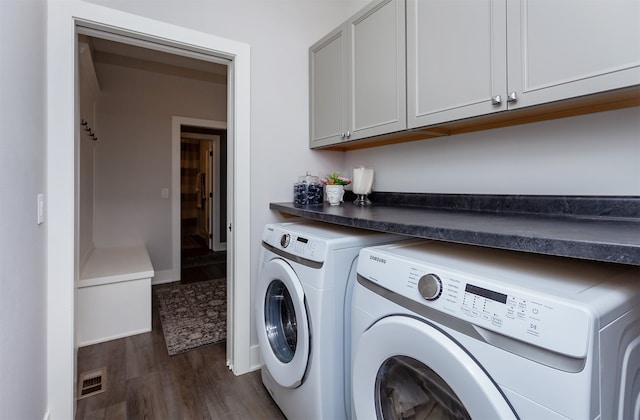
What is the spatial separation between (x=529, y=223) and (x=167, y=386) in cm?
205

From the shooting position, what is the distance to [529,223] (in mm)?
1061

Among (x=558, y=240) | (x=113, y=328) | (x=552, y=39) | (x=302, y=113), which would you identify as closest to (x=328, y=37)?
(x=302, y=113)

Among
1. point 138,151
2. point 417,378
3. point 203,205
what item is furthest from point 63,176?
point 203,205

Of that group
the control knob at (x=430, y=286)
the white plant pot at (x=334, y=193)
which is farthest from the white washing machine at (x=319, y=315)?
the white plant pot at (x=334, y=193)

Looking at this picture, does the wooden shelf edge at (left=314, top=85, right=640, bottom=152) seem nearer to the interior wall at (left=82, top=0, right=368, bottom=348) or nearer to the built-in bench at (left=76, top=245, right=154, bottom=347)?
the interior wall at (left=82, top=0, right=368, bottom=348)

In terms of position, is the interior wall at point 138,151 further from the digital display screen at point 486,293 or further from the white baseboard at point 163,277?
the digital display screen at point 486,293

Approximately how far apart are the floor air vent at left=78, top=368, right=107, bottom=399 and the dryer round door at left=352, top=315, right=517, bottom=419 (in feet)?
5.40

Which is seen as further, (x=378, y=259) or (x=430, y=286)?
(x=378, y=259)

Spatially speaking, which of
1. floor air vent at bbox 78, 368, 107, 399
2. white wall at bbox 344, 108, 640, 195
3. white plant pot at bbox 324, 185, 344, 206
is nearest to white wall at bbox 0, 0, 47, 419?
floor air vent at bbox 78, 368, 107, 399

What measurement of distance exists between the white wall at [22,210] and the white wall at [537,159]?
1849 millimetres

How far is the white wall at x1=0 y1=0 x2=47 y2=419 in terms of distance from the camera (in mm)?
909

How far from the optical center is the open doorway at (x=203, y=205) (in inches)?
172

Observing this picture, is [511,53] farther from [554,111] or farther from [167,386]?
[167,386]

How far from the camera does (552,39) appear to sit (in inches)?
40.1
